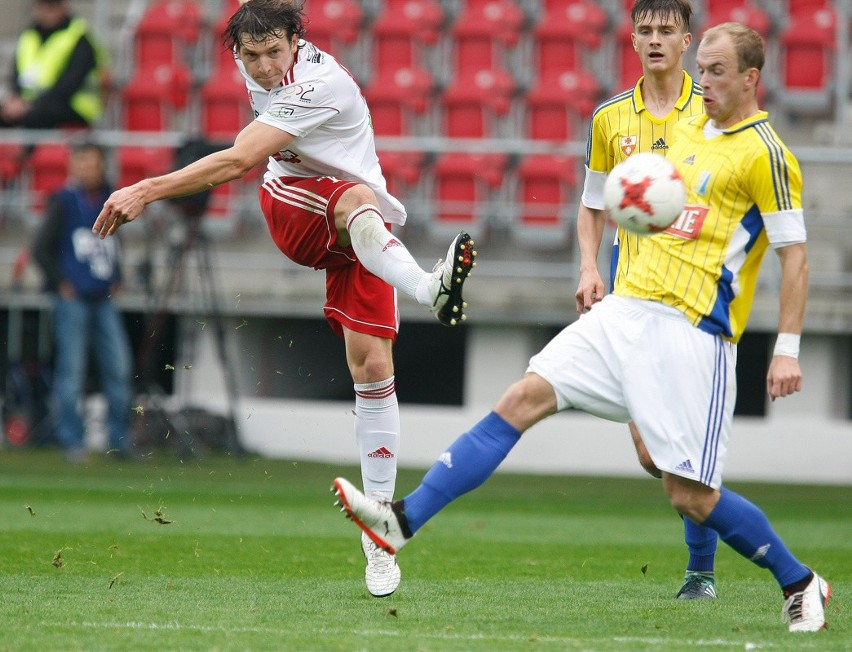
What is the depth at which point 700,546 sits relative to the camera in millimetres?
6031

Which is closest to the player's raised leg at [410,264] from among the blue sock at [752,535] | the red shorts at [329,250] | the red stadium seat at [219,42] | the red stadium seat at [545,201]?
the red shorts at [329,250]

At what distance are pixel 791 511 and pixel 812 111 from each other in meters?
5.79

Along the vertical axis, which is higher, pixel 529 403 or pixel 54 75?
pixel 54 75

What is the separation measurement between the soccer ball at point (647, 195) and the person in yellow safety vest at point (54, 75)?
1033 cm

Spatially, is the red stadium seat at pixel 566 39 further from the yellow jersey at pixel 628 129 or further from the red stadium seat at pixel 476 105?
the yellow jersey at pixel 628 129

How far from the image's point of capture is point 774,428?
12.6 metres

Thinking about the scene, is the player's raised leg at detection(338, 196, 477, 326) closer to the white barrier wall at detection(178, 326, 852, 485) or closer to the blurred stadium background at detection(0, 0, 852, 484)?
the blurred stadium background at detection(0, 0, 852, 484)

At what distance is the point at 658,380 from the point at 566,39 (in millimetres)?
10870

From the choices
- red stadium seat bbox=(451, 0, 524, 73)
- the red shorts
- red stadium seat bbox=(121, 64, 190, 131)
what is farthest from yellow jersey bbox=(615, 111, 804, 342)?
red stadium seat bbox=(121, 64, 190, 131)

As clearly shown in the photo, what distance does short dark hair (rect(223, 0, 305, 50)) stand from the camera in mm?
5785

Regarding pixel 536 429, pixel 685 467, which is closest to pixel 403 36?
pixel 536 429

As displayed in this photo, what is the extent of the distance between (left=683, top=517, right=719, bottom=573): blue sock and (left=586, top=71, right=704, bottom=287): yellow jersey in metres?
1.10

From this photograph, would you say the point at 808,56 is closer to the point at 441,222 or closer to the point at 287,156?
the point at 441,222

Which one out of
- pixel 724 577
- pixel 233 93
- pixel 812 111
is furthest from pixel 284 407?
pixel 724 577
